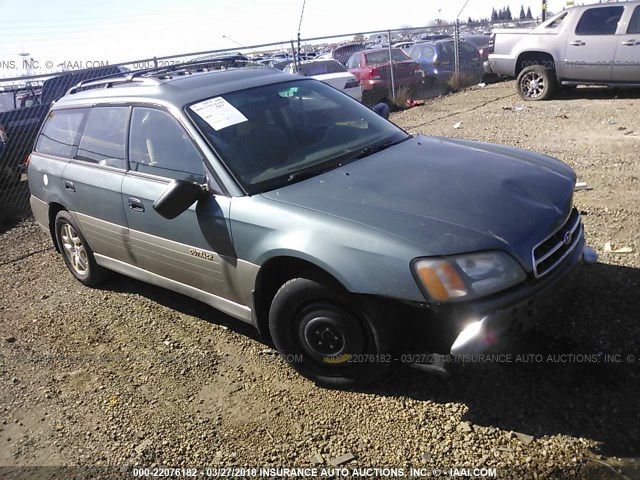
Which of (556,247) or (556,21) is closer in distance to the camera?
(556,247)

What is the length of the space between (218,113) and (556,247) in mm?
2202

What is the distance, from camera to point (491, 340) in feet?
8.48

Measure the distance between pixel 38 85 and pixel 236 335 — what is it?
1076 cm

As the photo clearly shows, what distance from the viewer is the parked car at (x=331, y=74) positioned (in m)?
12.0

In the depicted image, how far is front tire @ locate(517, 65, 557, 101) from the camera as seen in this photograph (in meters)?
10.9

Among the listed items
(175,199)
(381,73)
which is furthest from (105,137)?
(381,73)

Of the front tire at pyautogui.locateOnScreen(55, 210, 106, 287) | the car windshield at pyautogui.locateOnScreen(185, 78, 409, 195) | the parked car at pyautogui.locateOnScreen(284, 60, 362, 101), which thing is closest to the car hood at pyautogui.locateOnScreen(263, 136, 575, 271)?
the car windshield at pyautogui.locateOnScreen(185, 78, 409, 195)

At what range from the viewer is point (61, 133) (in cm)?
487

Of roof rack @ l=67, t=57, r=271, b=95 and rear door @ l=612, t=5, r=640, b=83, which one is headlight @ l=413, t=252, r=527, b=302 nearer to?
roof rack @ l=67, t=57, r=271, b=95

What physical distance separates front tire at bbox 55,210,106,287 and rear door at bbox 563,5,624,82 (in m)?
9.41

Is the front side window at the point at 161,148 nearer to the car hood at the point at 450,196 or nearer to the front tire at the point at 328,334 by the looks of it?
the car hood at the point at 450,196

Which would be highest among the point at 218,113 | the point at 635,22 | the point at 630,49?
the point at 635,22

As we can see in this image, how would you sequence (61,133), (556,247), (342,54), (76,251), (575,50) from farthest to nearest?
(342,54) < (575,50) < (76,251) < (61,133) < (556,247)

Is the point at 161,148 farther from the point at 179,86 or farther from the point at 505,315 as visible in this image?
the point at 505,315
